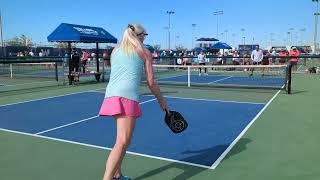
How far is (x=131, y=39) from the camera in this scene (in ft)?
13.2

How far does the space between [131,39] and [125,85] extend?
1.63 ft

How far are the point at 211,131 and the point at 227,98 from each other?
5273 millimetres

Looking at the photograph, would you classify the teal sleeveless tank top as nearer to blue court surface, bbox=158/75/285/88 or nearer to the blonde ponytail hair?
the blonde ponytail hair

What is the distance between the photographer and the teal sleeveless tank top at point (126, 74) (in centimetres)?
400

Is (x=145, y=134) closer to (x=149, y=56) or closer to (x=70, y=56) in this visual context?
(x=149, y=56)

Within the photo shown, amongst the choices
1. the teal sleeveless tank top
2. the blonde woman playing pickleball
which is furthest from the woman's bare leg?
the teal sleeveless tank top

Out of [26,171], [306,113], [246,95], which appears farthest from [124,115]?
[246,95]

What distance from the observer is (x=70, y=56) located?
18.4 metres

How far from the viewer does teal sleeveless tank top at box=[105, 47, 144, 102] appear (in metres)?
4.00

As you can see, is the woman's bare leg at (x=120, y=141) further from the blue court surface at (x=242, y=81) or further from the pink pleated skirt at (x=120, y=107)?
the blue court surface at (x=242, y=81)

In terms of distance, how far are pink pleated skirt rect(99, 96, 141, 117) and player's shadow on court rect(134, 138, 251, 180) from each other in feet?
4.30

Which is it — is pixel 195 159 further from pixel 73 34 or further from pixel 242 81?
pixel 242 81

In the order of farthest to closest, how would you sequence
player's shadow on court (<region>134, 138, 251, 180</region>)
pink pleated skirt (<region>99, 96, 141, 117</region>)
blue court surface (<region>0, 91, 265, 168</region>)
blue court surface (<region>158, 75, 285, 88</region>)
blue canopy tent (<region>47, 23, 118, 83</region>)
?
1. blue court surface (<region>158, 75, 285, 88</region>)
2. blue canopy tent (<region>47, 23, 118, 83</region>)
3. blue court surface (<region>0, 91, 265, 168</region>)
4. player's shadow on court (<region>134, 138, 251, 180</region>)
5. pink pleated skirt (<region>99, 96, 141, 117</region>)

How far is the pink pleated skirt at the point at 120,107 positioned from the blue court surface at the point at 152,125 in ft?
6.20
